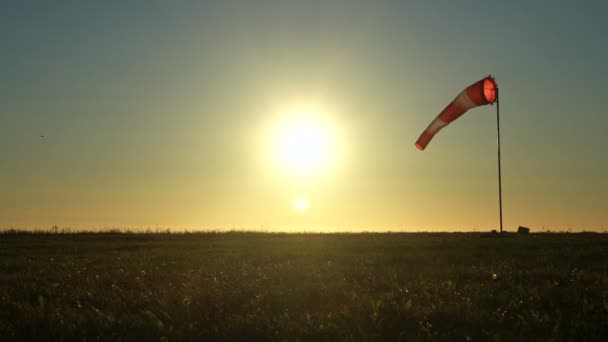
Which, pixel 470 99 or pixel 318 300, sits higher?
pixel 470 99

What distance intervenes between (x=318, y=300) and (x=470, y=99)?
21736 millimetres

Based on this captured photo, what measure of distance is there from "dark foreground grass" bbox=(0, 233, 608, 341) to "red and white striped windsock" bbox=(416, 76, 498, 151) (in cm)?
1325

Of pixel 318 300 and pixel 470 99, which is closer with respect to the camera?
pixel 318 300

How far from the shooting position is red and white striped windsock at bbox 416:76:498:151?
29797 millimetres

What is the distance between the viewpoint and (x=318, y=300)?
440 inches

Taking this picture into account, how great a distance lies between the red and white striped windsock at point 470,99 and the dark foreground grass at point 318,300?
1325 cm

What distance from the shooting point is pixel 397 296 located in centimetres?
1097

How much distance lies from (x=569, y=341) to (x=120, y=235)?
1328 inches

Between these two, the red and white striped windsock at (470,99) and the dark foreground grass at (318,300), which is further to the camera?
the red and white striped windsock at (470,99)

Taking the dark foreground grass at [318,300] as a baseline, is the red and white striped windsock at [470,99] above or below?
above

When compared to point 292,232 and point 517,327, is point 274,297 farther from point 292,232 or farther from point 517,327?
point 292,232

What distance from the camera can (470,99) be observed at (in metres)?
30.4

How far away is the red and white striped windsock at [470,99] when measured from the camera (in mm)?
29797

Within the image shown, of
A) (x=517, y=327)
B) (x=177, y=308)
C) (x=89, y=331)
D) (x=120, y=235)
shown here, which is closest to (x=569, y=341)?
(x=517, y=327)
